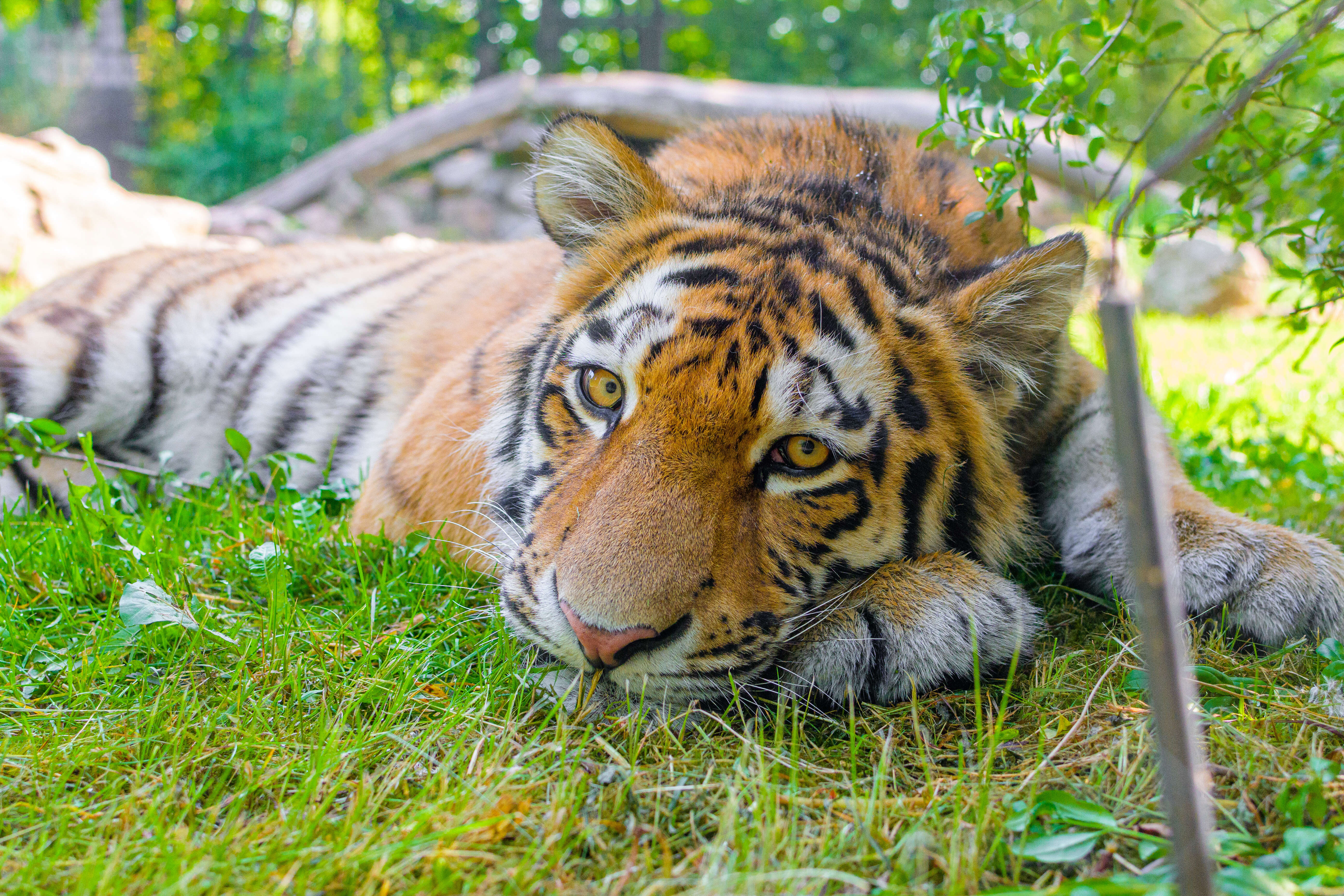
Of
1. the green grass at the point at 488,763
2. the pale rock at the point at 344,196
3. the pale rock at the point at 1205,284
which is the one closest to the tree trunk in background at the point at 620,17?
the pale rock at the point at 344,196

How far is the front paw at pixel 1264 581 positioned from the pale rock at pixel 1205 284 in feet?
29.8

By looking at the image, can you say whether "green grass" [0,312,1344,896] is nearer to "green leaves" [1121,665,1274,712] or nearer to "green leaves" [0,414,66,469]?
"green leaves" [1121,665,1274,712]

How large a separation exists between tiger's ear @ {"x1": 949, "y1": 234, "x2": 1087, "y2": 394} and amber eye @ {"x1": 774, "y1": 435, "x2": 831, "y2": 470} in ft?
1.73

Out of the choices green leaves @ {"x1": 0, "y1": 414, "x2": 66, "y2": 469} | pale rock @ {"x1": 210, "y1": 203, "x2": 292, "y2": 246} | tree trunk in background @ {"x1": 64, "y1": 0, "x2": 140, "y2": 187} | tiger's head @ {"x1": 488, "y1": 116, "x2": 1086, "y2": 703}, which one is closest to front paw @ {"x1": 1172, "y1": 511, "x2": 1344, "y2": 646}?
tiger's head @ {"x1": 488, "y1": 116, "x2": 1086, "y2": 703}

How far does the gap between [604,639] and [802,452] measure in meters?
0.62

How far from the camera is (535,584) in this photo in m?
1.87

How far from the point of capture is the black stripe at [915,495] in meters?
2.10

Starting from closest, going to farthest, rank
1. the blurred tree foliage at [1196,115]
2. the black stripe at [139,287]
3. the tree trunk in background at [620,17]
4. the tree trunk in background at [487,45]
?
the blurred tree foliage at [1196,115] < the black stripe at [139,287] < the tree trunk in background at [620,17] < the tree trunk in background at [487,45]

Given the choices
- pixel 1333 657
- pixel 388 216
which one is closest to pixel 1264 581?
pixel 1333 657

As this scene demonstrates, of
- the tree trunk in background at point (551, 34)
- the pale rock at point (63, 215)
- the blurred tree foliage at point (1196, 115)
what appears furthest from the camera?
the tree trunk in background at point (551, 34)

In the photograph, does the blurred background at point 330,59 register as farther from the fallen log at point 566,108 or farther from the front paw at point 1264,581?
the front paw at point 1264,581

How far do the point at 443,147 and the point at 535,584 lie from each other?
12055 millimetres

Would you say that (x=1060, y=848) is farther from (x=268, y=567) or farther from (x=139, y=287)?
(x=139, y=287)

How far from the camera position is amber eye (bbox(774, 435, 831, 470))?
1.97m
